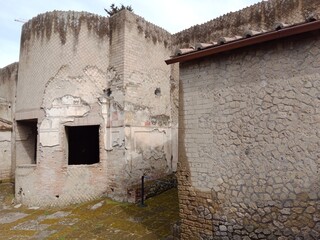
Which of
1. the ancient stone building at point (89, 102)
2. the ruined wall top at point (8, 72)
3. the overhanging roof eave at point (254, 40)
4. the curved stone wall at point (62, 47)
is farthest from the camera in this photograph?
the ruined wall top at point (8, 72)

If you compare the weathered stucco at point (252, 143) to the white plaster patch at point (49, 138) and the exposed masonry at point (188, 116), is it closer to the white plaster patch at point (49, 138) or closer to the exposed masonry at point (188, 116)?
the exposed masonry at point (188, 116)

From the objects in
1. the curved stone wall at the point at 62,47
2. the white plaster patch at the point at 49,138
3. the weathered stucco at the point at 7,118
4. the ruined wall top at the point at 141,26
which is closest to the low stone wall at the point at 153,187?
the white plaster patch at the point at 49,138

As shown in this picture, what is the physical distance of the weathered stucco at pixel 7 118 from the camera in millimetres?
12570

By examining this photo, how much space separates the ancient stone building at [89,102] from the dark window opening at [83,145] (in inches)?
86.9

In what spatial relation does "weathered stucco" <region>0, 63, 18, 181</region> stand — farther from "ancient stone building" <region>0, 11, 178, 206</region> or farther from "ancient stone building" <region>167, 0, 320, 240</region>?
"ancient stone building" <region>167, 0, 320, 240</region>

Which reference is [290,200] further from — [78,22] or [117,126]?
[78,22]

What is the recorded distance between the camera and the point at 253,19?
8.42 meters

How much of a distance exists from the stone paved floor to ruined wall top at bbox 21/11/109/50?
5.08 meters

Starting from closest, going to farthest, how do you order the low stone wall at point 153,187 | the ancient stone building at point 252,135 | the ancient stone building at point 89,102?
the ancient stone building at point 252,135 < the low stone wall at point 153,187 < the ancient stone building at point 89,102

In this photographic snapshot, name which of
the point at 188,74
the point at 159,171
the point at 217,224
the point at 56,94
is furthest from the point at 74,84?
the point at 217,224

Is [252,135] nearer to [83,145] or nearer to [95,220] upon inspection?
[95,220]

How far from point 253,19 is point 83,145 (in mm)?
7641

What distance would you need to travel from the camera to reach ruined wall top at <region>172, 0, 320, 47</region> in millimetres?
7598

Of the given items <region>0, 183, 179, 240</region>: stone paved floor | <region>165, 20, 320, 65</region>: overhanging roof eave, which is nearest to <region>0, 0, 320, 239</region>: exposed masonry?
<region>165, 20, 320, 65</region>: overhanging roof eave
